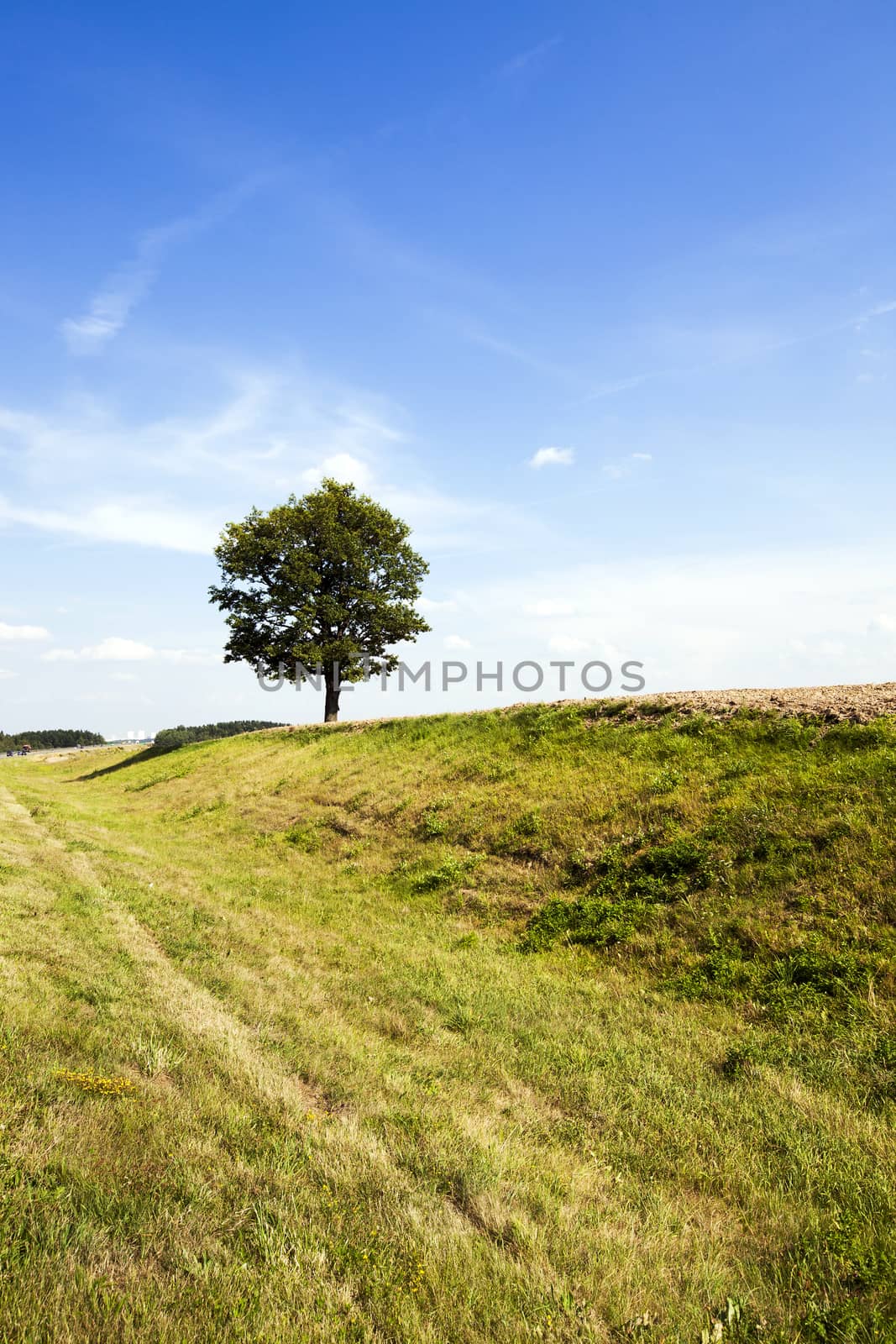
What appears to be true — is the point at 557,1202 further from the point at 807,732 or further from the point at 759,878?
the point at 807,732

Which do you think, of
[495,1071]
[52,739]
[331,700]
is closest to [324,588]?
[331,700]

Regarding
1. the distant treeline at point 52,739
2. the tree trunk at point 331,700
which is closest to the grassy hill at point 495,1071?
the tree trunk at point 331,700

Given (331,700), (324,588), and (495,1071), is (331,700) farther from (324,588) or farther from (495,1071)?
(495,1071)

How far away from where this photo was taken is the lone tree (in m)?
38.0

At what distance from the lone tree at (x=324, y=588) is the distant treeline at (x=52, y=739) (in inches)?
3165

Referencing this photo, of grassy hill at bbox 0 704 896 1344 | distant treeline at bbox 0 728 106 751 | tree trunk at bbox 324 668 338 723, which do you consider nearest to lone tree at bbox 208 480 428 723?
tree trunk at bbox 324 668 338 723

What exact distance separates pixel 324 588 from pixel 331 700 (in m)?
7.30

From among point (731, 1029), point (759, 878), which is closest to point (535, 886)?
point (759, 878)

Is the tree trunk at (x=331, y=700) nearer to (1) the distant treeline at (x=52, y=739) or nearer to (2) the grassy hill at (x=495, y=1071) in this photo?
(2) the grassy hill at (x=495, y=1071)

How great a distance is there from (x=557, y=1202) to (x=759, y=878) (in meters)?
6.53

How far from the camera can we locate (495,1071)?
672cm

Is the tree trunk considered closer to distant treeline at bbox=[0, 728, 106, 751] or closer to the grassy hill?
the grassy hill

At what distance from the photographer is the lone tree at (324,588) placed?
38.0 m

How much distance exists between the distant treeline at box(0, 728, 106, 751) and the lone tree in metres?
80.4
